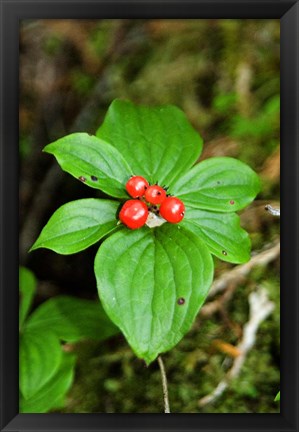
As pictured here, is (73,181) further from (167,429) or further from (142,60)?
(167,429)

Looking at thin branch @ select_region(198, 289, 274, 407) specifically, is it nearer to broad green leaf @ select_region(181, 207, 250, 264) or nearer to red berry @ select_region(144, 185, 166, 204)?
broad green leaf @ select_region(181, 207, 250, 264)

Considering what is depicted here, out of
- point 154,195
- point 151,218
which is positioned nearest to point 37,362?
point 151,218

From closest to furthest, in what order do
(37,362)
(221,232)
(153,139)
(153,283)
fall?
1. (153,283)
2. (221,232)
3. (153,139)
4. (37,362)

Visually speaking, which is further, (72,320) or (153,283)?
(72,320)

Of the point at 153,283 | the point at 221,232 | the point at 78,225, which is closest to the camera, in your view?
the point at 153,283

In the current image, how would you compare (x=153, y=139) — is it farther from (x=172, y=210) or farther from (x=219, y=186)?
(x=172, y=210)
